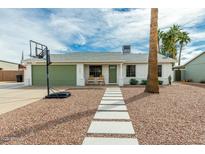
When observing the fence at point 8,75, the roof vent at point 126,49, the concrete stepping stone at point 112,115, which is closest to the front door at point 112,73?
the roof vent at point 126,49

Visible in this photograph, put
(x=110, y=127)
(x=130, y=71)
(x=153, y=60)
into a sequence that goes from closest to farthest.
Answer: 1. (x=110, y=127)
2. (x=153, y=60)
3. (x=130, y=71)

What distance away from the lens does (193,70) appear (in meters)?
24.7

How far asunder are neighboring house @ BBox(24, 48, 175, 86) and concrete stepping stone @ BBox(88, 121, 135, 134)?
507 inches

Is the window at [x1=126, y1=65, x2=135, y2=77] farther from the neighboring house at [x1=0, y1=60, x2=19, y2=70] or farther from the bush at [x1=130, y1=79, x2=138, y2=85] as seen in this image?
the neighboring house at [x1=0, y1=60, x2=19, y2=70]

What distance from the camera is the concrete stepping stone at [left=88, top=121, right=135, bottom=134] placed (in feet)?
14.6

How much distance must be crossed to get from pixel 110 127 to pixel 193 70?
24146mm

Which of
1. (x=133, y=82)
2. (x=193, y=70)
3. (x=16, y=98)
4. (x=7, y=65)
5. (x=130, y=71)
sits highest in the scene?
(x=7, y=65)

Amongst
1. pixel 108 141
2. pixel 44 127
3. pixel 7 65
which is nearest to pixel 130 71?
pixel 44 127

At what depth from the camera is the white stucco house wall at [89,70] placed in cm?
1822

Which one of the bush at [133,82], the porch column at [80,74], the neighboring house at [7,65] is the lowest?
the bush at [133,82]

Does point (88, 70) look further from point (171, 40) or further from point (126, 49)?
point (171, 40)

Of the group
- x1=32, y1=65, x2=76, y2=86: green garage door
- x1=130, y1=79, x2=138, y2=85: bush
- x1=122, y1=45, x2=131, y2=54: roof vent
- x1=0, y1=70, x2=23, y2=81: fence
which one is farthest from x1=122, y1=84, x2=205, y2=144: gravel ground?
x1=0, y1=70, x2=23, y2=81: fence

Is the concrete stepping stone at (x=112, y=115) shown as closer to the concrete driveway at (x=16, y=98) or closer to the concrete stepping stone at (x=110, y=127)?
the concrete stepping stone at (x=110, y=127)
